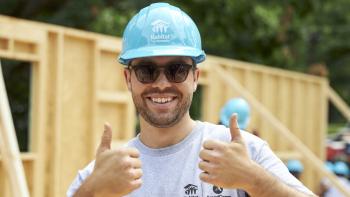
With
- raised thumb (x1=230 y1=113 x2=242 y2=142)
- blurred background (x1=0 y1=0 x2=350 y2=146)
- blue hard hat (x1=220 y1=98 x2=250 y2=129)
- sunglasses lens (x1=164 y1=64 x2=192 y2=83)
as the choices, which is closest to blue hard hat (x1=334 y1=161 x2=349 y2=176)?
blue hard hat (x1=220 y1=98 x2=250 y2=129)

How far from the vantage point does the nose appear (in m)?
2.84

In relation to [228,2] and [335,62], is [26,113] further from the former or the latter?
[335,62]

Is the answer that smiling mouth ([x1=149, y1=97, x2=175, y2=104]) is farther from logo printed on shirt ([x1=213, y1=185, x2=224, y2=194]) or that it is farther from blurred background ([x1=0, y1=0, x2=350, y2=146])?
blurred background ([x1=0, y1=0, x2=350, y2=146])

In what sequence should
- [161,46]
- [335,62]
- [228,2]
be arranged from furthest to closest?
[335,62] → [228,2] → [161,46]

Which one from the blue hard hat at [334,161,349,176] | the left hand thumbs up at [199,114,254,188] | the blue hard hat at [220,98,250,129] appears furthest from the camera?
the blue hard hat at [334,161,349,176]

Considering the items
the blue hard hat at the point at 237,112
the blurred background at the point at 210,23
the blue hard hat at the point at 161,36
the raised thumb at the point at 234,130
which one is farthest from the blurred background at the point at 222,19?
the raised thumb at the point at 234,130

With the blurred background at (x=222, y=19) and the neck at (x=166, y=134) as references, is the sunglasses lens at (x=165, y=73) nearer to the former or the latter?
the neck at (x=166, y=134)

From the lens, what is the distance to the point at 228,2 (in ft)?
45.1

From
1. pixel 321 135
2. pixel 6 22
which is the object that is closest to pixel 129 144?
pixel 6 22

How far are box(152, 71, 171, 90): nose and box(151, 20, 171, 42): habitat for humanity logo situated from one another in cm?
14

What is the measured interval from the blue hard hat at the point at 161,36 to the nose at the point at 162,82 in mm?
83

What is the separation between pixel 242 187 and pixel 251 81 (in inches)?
399

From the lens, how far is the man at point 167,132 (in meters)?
2.59

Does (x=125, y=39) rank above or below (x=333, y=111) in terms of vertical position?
above
